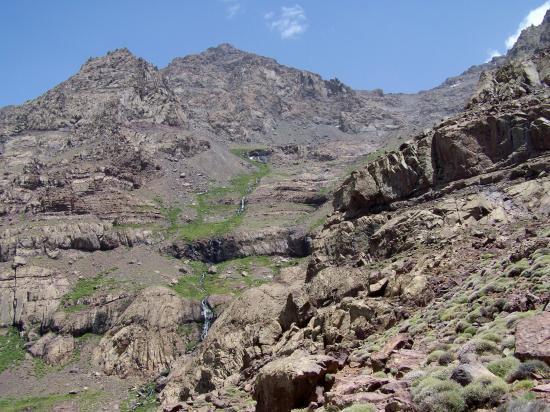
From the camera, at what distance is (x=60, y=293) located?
120m

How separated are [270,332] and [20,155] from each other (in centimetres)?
16733

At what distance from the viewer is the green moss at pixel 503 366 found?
14609mm

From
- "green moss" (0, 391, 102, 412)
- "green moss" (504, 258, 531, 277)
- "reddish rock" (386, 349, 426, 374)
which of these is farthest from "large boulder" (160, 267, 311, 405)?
"green moss" (0, 391, 102, 412)

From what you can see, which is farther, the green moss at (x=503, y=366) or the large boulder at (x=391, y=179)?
the large boulder at (x=391, y=179)

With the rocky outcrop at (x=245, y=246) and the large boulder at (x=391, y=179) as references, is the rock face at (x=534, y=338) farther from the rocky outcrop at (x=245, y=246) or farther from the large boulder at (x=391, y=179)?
the rocky outcrop at (x=245, y=246)

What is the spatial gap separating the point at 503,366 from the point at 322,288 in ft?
89.0

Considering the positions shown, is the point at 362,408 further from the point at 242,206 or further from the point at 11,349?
the point at 242,206

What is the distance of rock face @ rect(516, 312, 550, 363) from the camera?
Result: 48.3ft

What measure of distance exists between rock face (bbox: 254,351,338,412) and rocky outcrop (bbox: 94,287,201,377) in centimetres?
7868

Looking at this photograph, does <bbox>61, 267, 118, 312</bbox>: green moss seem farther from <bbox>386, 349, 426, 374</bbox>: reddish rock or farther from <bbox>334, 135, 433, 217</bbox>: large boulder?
<bbox>386, 349, 426, 374</bbox>: reddish rock

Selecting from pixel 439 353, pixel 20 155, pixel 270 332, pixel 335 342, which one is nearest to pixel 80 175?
pixel 20 155

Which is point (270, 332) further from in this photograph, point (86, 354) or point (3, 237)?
point (3, 237)

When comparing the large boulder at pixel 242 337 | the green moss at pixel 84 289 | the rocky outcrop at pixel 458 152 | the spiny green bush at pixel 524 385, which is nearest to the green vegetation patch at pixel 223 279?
the green moss at pixel 84 289

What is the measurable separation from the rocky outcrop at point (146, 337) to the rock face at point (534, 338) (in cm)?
8725
